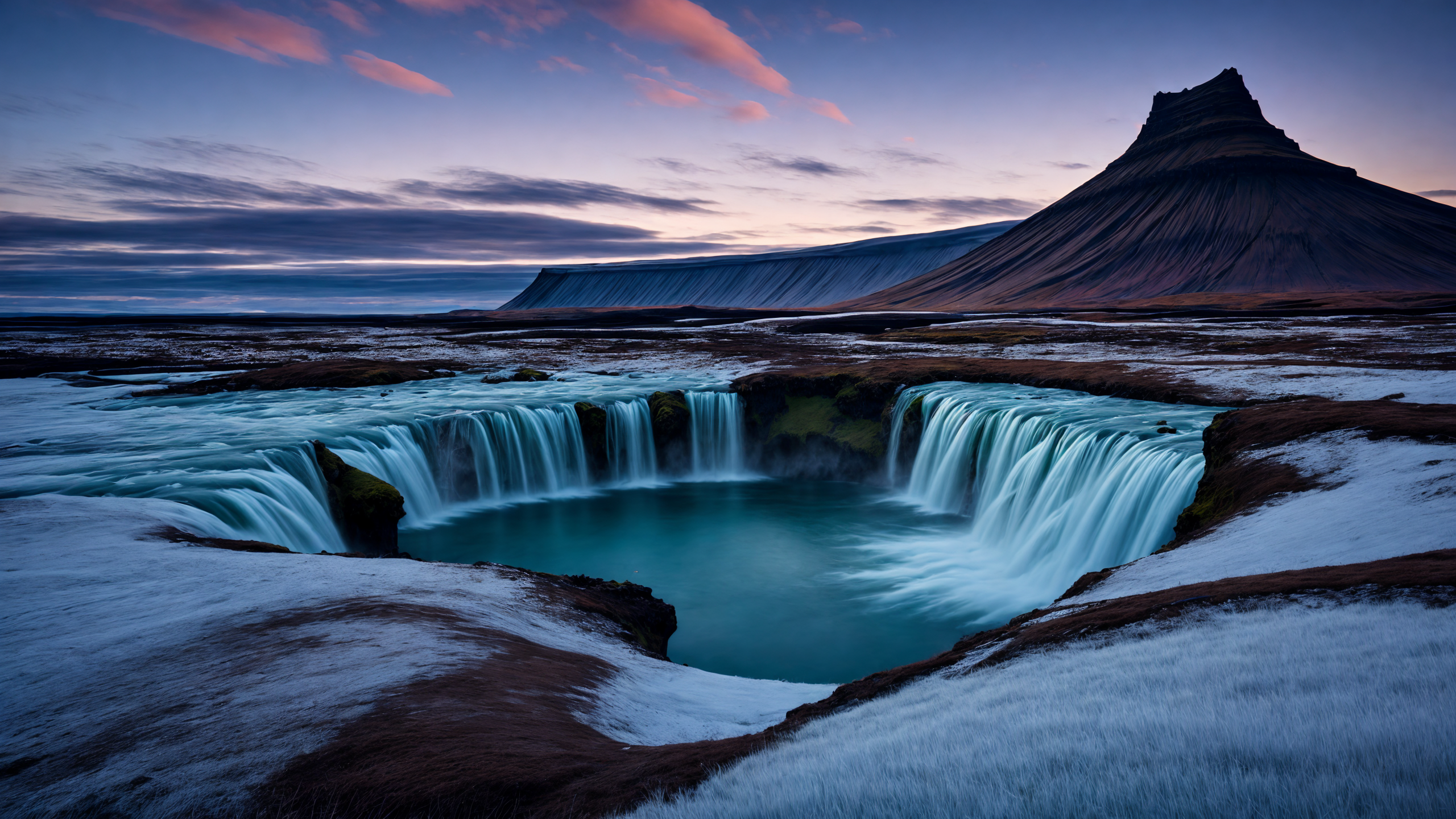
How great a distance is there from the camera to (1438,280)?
12094 centimetres

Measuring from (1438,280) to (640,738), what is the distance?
552 feet

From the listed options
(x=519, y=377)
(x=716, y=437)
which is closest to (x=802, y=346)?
(x=519, y=377)

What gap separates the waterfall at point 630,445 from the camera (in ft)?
87.8

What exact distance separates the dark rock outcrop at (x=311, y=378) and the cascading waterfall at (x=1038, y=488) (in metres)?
23.0

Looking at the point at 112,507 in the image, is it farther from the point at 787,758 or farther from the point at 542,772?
the point at 787,758

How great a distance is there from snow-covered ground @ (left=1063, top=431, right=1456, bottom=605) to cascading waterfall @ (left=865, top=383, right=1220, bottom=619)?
11.8 ft

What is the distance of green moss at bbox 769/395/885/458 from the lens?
1047 inches

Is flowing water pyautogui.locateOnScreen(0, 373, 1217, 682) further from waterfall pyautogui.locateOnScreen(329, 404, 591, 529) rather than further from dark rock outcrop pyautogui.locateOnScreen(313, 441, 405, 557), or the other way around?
dark rock outcrop pyautogui.locateOnScreen(313, 441, 405, 557)

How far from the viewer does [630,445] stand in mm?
26969

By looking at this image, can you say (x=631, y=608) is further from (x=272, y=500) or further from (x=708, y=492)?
(x=708, y=492)

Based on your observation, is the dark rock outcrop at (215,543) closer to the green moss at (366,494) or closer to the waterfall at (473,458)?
the green moss at (366,494)

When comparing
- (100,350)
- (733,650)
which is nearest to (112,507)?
(733,650)

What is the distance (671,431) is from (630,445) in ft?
5.34

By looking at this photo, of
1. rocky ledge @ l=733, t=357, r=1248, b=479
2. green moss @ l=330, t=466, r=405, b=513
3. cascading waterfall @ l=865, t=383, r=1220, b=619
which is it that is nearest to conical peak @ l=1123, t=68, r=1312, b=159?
rocky ledge @ l=733, t=357, r=1248, b=479
